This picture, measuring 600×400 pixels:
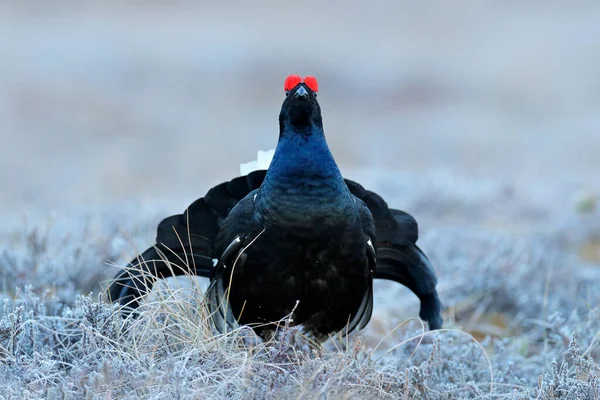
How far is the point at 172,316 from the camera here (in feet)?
10.8

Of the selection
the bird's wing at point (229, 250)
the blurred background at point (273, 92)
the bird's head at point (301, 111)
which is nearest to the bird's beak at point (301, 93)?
the bird's head at point (301, 111)

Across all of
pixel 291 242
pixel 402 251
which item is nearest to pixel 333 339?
pixel 402 251

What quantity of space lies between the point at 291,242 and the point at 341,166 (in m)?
6.68

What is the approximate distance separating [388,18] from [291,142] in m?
20.8

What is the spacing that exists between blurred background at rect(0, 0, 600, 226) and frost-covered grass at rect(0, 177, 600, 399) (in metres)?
2.13

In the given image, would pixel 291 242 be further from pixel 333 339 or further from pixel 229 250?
pixel 333 339

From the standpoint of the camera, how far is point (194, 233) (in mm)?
3867

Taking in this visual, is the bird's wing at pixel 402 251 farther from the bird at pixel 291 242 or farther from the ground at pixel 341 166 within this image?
the ground at pixel 341 166

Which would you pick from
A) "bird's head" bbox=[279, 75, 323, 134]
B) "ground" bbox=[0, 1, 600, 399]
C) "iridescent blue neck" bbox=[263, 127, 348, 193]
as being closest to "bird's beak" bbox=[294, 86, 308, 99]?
"bird's head" bbox=[279, 75, 323, 134]

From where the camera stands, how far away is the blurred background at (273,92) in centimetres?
1035

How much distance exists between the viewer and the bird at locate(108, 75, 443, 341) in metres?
3.36

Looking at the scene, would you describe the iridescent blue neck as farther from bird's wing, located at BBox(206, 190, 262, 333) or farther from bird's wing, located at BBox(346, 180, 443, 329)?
bird's wing, located at BBox(346, 180, 443, 329)

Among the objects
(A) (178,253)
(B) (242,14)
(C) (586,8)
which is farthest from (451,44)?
(A) (178,253)

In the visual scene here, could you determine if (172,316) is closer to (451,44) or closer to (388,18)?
(451,44)
